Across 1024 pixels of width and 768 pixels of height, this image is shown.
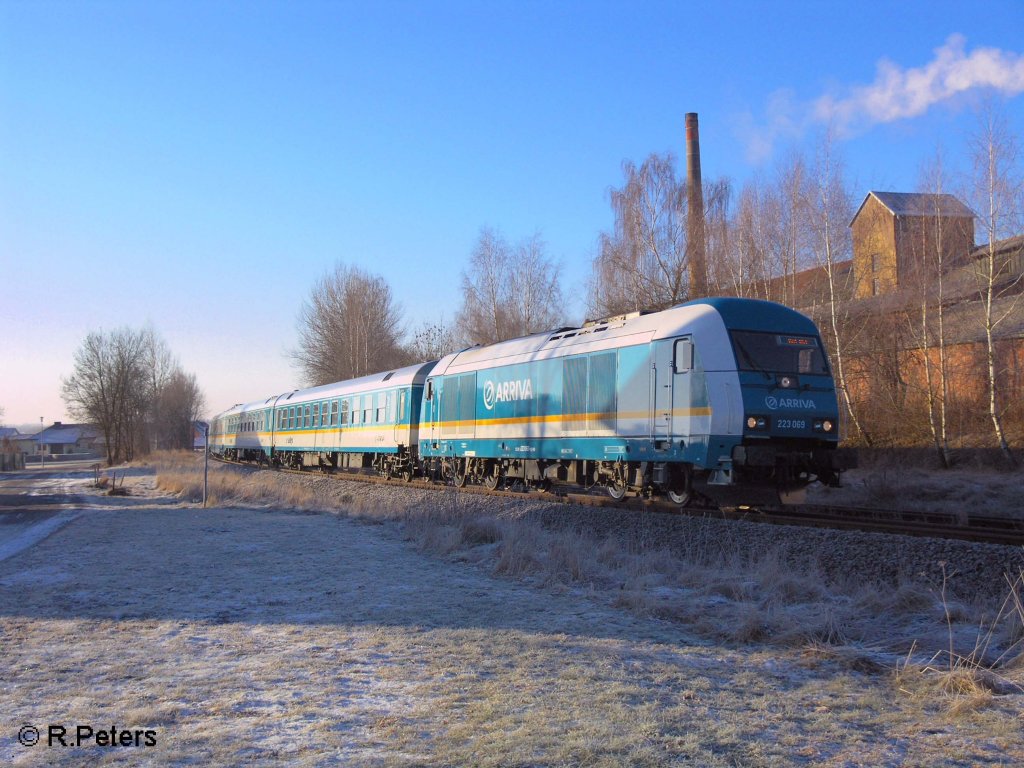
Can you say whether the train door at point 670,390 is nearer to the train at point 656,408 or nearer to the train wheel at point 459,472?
the train at point 656,408

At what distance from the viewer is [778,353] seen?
12.5 meters

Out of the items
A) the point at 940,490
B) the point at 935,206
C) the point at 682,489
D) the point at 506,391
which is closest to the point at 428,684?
the point at 682,489

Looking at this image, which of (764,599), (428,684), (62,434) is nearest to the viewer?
(428,684)

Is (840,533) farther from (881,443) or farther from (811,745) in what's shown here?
(881,443)

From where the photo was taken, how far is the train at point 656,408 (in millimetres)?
12062

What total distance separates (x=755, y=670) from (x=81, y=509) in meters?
18.9

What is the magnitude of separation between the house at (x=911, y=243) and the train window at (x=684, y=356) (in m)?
14.5

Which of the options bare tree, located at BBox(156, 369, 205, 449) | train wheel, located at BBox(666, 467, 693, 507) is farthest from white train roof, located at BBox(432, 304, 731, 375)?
bare tree, located at BBox(156, 369, 205, 449)

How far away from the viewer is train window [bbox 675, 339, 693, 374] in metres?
12.5

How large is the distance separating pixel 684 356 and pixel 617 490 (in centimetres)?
343

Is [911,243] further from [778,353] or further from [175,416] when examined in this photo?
[175,416]

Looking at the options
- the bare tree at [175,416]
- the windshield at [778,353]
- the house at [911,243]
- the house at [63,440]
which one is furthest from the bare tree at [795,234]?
the house at [63,440]

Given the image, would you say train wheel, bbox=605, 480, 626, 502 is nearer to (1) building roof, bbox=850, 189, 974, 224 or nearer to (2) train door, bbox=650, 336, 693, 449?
(2) train door, bbox=650, 336, 693, 449

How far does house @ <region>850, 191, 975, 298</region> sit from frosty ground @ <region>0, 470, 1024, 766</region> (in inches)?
819
